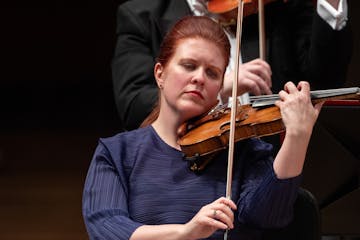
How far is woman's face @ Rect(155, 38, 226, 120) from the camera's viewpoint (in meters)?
1.35

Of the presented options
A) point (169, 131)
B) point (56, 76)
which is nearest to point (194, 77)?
point (169, 131)

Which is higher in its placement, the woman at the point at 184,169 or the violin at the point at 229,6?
the violin at the point at 229,6

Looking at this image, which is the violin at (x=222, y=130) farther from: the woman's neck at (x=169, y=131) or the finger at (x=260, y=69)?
the finger at (x=260, y=69)

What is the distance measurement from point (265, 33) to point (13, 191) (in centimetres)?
161

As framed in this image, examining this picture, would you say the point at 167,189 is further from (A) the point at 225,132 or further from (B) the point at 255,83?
(B) the point at 255,83

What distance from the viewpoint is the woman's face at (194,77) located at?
1.35 meters

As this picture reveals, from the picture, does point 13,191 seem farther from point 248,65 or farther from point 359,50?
point 248,65

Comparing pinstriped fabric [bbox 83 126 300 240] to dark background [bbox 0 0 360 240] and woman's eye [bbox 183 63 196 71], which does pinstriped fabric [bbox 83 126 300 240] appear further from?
dark background [bbox 0 0 360 240]

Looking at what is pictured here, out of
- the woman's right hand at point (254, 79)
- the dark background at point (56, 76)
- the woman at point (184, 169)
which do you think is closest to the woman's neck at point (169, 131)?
the woman at point (184, 169)

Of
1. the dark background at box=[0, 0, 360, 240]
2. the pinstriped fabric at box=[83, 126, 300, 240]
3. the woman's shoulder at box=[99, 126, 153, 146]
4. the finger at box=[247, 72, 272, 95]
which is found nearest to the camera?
the pinstriped fabric at box=[83, 126, 300, 240]

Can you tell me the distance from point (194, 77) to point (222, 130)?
10 cm

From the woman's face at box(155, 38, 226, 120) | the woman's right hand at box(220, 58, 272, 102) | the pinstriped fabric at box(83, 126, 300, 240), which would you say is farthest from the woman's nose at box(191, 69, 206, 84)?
the woman's right hand at box(220, 58, 272, 102)

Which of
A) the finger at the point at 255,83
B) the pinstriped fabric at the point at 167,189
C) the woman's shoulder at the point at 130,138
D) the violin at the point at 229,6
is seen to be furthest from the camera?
the violin at the point at 229,6

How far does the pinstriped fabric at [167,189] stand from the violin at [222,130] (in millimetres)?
31
